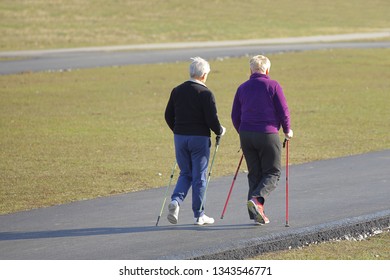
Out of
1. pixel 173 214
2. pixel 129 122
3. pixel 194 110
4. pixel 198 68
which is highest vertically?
pixel 198 68

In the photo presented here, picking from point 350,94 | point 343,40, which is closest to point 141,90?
point 350,94

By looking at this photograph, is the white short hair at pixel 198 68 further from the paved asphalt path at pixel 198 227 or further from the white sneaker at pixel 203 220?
the paved asphalt path at pixel 198 227

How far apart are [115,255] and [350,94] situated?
20.4 meters

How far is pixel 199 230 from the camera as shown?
1109cm

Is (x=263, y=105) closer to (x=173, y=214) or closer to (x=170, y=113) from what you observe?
(x=170, y=113)

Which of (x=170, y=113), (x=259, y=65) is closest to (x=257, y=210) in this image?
(x=170, y=113)

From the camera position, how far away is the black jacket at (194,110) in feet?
36.3

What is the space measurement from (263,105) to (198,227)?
1.46 m

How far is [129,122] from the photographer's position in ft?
77.5

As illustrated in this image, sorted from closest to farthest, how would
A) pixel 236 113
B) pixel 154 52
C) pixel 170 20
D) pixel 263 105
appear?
pixel 263 105 → pixel 236 113 → pixel 154 52 → pixel 170 20

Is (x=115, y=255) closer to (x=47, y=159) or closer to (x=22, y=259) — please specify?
(x=22, y=259)

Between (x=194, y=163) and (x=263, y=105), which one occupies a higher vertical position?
(x=263, y=105)

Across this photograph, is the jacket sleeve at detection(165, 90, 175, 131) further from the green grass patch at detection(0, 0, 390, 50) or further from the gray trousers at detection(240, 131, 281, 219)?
the green grass patch at detection(0, 0, 390, 50)

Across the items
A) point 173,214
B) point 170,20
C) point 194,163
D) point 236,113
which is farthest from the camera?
point 170,20
